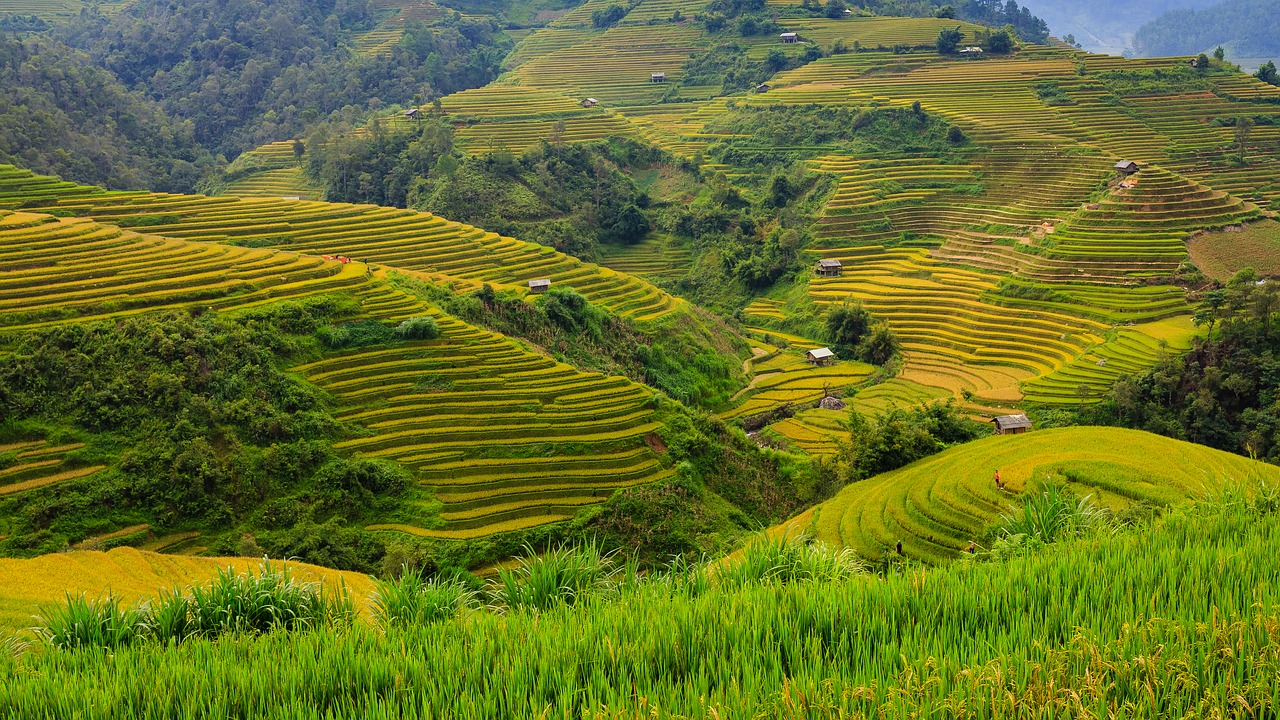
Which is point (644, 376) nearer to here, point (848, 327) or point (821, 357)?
point (821, 357)

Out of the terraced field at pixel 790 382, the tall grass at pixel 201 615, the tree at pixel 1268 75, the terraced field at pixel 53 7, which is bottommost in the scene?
the terraced field at pixel 790 382

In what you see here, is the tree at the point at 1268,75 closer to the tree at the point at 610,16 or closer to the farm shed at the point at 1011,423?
the farm shed at the point at 1011,423

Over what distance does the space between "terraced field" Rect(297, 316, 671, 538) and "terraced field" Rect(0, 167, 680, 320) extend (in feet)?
21.1

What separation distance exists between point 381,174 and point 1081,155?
127 feet

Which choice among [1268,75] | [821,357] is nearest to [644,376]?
[821,357]

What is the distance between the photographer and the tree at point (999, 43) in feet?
211

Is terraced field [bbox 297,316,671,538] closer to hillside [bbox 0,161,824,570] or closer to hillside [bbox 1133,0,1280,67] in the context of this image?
hillside [bbox 0,161,824,570]

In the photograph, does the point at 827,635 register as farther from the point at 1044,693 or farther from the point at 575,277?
the point at 575,277

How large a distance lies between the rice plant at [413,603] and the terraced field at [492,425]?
38.0ft

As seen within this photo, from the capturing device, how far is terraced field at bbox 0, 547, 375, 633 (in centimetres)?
1074

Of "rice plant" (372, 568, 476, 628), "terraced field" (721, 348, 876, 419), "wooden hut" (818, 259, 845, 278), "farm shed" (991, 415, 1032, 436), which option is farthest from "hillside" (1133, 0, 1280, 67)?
"rice plant" (372, 568, 476, 628)

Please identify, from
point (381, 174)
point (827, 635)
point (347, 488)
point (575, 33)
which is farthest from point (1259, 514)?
point (575, 33)

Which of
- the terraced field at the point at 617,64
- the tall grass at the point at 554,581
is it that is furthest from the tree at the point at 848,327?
the terraced field at the point at 617,64

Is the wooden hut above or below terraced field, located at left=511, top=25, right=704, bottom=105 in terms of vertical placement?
below
